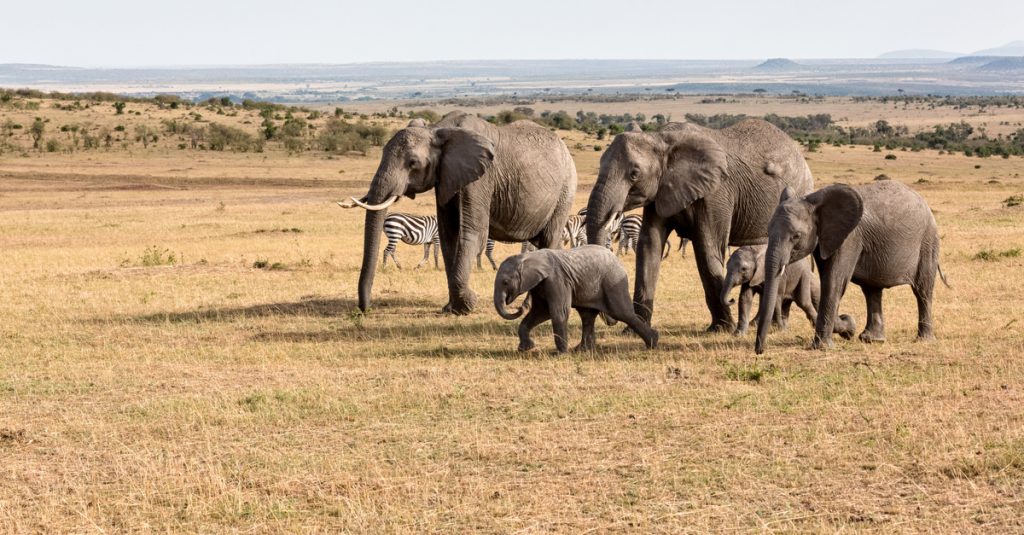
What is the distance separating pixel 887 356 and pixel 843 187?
190 cm

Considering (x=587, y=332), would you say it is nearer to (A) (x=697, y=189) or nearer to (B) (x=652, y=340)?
(B) (x=652, y=340)

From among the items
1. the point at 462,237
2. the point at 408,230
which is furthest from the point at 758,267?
the point at 408,230

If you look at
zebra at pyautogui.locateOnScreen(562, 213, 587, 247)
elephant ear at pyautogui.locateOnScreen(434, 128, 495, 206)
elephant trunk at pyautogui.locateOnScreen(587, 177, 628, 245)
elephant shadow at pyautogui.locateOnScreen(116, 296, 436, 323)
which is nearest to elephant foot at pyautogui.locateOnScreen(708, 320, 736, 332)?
elephant trunk at pyautogui.locateOnScreen(587, 177, 628, 245)

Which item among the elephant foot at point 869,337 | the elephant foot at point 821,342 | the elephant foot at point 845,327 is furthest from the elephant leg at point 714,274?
the elephant foot at point 869,337

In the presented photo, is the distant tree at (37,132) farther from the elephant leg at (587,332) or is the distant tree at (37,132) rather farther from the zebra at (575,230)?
the elephant leg at (587,332)

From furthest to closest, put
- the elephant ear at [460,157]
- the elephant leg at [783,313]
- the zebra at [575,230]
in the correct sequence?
the zebra at [575,230], the elephant ear at [460,157], the elephant leg at [783,313]

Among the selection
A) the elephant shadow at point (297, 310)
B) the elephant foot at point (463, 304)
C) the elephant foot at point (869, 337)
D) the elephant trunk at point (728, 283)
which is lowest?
the elephant shadow at point (297, 310)

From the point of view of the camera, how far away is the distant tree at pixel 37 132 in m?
61.3

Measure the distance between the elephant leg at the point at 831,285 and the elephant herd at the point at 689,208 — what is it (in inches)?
0.6

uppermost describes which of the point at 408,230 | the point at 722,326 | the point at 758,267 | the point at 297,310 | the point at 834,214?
the point at 834,214

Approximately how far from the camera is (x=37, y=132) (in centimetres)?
6266

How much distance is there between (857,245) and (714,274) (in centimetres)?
203

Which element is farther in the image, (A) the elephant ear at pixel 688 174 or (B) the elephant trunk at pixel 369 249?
(B) the elephant trunk at pixel 369 249

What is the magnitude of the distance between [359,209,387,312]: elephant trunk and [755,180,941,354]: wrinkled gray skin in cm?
592
